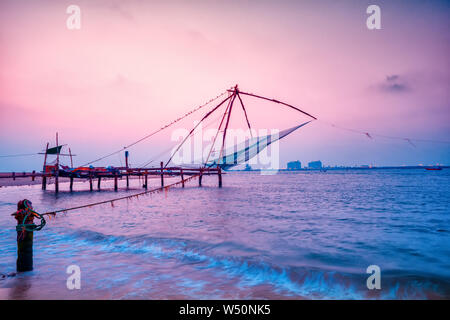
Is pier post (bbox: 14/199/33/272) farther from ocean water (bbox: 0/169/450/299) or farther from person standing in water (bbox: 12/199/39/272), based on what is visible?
ocean water (bbox: 0/169/450/299)

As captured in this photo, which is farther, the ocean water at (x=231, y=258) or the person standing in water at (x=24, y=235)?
the person standing in water at (x=24, y=235)

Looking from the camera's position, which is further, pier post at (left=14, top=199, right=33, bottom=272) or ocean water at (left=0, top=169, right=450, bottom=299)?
pier post at (left=14, top=199, right=33, bottom=272)

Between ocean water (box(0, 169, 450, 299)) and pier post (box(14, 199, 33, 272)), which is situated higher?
pier post (box(14, 199, 33, 272))

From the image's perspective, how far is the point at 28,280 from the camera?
4.20 m

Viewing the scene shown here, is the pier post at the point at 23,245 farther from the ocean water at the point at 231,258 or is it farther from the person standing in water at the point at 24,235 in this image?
the ocean water at the point at 231,258

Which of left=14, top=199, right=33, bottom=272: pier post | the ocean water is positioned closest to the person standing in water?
left=14, top=199, right=33, bottom=272: pier post

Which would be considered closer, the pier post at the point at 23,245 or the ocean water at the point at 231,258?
the ocean water at the point at 231,258

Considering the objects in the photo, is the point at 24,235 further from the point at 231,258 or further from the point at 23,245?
the point at 231,258

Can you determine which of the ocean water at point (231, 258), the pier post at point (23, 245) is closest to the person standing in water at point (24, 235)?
the pier post at point (23, 245)

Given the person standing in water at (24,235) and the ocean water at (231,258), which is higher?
the person standing in water at (24,235)

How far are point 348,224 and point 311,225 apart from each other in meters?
1.43

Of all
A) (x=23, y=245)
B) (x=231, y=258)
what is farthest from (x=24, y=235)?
(x=231, y=258)
